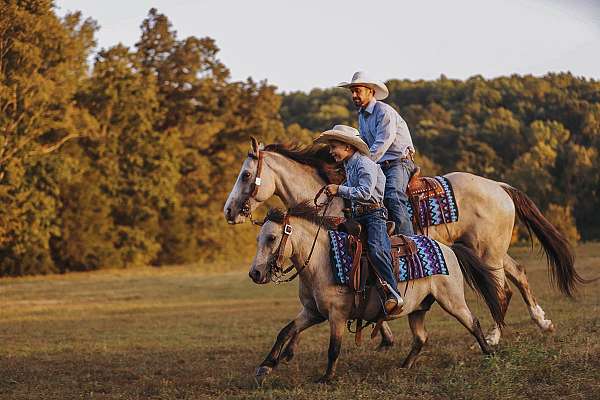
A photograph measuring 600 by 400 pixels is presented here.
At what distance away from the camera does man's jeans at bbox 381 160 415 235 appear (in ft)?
29.5

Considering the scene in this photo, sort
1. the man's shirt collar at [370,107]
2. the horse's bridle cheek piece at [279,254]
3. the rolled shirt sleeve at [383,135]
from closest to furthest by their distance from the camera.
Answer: the horse's bridle cheek piece at [279,254] → the rolled shirt sleeve at [383,135] → the man's shirt collar at [370,107]

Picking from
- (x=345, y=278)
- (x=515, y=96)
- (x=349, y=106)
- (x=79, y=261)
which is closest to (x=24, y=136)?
(x=79, y=261)

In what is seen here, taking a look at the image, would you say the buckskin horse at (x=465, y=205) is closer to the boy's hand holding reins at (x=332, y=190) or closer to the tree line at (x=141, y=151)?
the boy's hand holding reins at (x=332, y=190)

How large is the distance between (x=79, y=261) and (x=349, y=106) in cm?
2979

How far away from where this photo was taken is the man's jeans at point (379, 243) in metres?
7.83

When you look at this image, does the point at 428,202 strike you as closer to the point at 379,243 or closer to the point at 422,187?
the point at 422,187

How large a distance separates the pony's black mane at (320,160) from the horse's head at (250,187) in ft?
1.23

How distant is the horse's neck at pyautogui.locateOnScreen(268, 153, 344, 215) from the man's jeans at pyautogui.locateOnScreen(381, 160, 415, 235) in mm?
750

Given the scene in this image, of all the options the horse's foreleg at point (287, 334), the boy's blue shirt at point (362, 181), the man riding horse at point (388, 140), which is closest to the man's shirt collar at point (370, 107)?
the man riding horse at point (388, 140)

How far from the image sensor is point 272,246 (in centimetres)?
773

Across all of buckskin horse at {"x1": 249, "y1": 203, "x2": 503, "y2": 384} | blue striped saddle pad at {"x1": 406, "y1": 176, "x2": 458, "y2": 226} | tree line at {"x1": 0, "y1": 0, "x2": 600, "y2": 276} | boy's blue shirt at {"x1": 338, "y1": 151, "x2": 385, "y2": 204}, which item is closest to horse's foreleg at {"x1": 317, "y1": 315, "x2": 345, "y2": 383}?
buckskin horse at {"x1": 249, "y1": 203, "x2": 503, "y2": 384}

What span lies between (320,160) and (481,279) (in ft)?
7.56

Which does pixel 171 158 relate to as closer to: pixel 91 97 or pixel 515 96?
pixel 91 97

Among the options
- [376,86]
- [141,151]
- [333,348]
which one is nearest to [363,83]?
[376,86]
